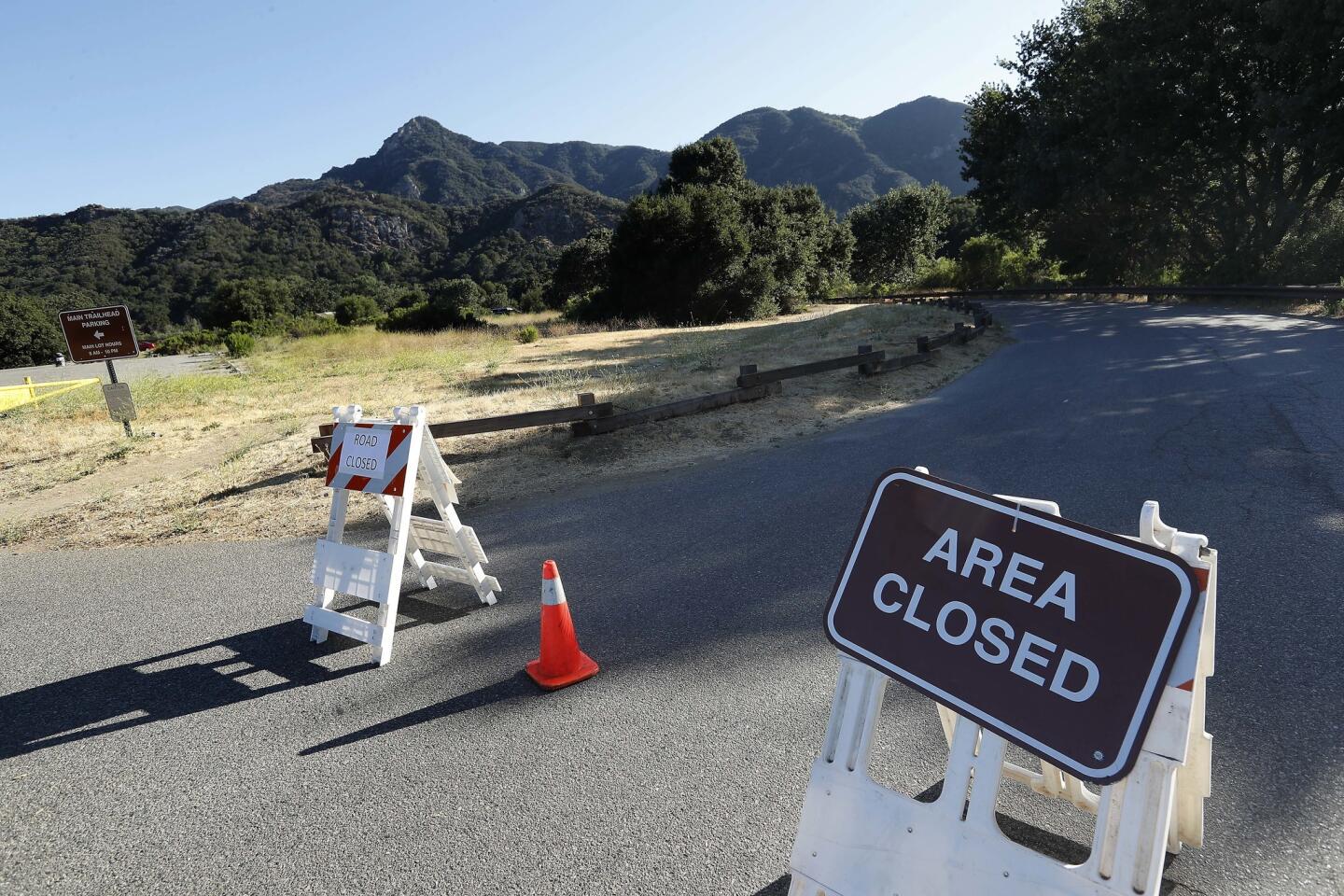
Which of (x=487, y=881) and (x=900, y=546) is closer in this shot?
(x=900, y=546)

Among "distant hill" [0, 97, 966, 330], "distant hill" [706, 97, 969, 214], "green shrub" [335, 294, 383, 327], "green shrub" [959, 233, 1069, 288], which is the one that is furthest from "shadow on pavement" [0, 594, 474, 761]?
"distant hill" [706, 97, 969, 214]

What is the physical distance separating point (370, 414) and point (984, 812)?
40.3 ft

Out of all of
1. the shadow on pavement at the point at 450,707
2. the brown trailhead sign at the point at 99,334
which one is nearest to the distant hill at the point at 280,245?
the brown trailhead sign at the point at 99,334

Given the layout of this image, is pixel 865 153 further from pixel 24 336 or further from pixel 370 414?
pixel 370 414

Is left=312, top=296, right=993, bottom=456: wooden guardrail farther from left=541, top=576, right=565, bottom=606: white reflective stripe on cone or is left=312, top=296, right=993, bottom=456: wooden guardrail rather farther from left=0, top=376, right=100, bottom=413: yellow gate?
left=0, top=376, right=100, bottom=413: yellow gate

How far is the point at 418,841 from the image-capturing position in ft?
9.03

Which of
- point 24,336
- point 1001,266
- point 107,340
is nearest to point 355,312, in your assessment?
point 24,336

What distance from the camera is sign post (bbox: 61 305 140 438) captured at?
38.4 ft

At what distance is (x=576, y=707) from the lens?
11.7ft

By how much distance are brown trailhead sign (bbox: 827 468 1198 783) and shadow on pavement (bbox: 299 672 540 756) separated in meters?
2.09

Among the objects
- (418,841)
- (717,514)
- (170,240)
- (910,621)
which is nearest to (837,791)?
(910,621)

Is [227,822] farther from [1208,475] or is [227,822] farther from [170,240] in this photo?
[170,240]

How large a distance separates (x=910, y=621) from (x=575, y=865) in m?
1.50

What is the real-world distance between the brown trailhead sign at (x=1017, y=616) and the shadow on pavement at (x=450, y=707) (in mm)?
2092
